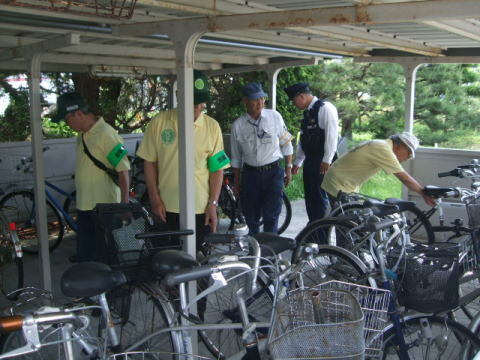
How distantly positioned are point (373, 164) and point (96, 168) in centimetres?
228

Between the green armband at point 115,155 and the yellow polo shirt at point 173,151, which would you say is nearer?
the yellow polo shirt at point 173,151

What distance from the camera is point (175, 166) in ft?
11.6

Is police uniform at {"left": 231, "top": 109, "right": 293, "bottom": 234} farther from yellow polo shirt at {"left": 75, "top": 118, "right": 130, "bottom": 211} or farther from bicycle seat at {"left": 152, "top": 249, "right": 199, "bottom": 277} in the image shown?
bicycle seat at {"left": 152, "top": 249, "right": 199, "bottom": 277}

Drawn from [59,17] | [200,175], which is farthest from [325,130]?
[59,17]

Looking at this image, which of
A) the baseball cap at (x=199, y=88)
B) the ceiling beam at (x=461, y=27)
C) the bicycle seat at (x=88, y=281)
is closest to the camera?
the bicycle seat at (x=88, y=281)

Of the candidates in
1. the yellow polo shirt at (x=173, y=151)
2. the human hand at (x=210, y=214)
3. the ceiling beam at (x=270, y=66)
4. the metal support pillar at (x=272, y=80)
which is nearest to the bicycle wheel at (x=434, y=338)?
the human hand at (x=210, y=214)

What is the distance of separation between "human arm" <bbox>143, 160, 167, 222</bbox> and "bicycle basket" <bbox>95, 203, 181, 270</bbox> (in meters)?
0.60

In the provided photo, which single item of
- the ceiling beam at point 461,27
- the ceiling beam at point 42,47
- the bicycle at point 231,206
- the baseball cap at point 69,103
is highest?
the ceiling beam at point 461,27

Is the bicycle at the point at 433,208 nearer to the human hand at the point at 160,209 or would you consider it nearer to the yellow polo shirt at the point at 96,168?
the human hand at the point at 160,209

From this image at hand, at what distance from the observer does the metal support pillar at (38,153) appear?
4168 mm

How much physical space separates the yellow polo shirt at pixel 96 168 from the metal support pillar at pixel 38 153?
310 mm

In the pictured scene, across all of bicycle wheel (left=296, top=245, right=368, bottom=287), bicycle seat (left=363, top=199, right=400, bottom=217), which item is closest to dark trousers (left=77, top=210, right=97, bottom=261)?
bicycle wheel (left=296, top=245, right=368, bottom=287)

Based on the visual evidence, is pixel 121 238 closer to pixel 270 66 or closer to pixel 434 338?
pixel 434 338

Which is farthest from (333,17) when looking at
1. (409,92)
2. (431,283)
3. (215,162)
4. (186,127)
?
(409,92)
